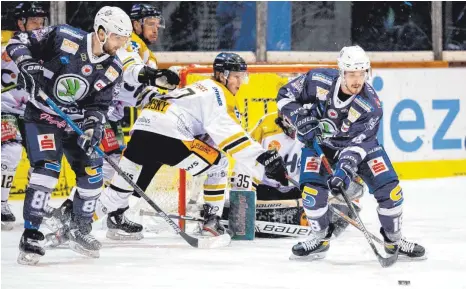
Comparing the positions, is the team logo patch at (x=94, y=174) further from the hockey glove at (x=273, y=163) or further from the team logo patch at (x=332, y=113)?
the team logo patch at (x=332, y=113)

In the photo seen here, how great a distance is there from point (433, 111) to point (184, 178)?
2676 millimetres

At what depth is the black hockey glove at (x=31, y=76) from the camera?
522cm

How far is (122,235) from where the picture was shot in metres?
6.15

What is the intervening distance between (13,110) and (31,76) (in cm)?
147

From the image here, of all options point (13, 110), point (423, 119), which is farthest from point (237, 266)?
point (423, 119)

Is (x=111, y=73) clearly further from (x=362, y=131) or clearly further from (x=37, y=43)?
(x=362, y=131)

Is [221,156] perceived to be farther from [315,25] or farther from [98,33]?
[315,25]

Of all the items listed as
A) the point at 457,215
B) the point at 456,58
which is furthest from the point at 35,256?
the point at 456,58

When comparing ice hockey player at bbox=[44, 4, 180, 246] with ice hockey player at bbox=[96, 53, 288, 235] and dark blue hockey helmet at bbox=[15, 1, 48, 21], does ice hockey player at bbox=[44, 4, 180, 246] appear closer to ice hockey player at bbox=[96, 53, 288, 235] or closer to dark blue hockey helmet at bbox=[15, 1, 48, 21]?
ice hockey player at bbox=[96, 53, 288, 235]

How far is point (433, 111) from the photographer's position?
848 centimetres

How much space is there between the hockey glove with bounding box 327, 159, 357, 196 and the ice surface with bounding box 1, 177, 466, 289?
14.8 inches

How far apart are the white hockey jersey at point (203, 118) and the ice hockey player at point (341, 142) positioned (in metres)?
0.29

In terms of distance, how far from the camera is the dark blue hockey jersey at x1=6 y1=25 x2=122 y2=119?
538 centimetres

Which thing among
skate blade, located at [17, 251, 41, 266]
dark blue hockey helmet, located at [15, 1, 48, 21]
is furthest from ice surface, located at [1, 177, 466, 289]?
dark blue hockey helmet, located at [15, 1, 48, 21]
